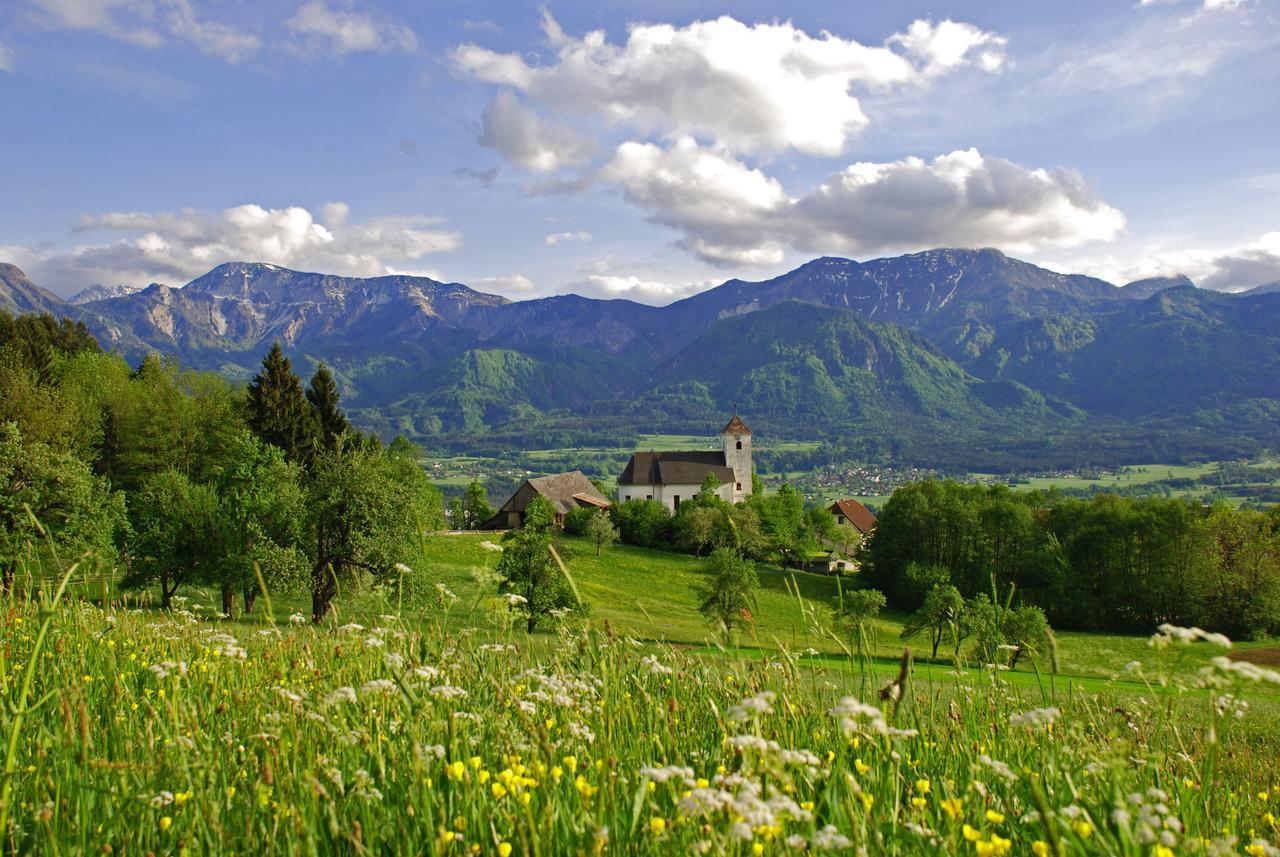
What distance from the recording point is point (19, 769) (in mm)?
3418

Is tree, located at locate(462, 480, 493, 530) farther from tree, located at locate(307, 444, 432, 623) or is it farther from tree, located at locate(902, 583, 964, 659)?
tree, located at locate(307, 444, 432, 623)

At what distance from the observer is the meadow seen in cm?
266

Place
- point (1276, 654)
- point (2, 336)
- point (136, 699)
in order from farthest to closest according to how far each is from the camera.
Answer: point (2, 336)
point (1276, 654)
point (136, 699)

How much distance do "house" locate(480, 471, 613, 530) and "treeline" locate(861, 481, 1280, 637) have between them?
120ft

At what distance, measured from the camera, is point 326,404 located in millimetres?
63844

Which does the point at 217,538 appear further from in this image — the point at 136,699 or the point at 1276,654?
the point at 1276,654

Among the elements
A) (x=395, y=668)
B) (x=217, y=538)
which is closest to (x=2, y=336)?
(x=217, y=538)

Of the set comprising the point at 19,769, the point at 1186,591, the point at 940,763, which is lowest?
the point at 1186,591

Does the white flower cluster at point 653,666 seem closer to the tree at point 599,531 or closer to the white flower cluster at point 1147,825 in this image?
the white flower cluster at point 1147,825

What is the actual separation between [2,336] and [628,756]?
66.3 m

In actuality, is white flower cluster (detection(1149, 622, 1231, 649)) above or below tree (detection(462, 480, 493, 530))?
above

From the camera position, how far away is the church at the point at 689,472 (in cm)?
11994

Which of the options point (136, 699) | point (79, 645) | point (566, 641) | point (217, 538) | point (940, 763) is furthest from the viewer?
point (217, 538)

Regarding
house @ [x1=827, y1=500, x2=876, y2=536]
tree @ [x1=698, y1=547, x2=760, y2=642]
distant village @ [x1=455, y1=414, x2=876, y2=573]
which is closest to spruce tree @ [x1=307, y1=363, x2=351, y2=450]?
tree @ [x1=698, y1=547, x2=760, y2=642]
